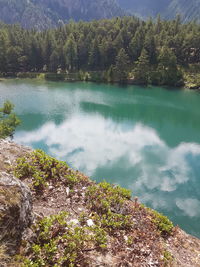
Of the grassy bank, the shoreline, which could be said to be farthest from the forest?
the shoreline

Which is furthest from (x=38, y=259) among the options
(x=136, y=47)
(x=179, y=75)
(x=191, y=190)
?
(x=136, y=47)

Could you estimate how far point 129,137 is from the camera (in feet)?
95.2

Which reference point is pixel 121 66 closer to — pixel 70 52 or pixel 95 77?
pixel 95 77

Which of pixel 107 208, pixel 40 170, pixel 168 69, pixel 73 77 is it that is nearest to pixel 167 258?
pixel 107 208

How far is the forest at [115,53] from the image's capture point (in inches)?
2591

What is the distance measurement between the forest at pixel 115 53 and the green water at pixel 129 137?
14.6 meters

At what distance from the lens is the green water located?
57.9 ft

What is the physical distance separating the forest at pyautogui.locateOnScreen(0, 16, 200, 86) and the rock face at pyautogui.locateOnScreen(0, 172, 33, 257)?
65917mm

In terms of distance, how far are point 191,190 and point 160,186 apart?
9.30 feet

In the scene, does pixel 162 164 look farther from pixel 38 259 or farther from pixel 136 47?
Answer: pixel 136 47

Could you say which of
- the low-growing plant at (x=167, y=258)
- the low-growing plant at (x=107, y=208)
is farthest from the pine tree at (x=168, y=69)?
the low-growing plant at (x=167, y=258)

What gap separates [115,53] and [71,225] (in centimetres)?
7902

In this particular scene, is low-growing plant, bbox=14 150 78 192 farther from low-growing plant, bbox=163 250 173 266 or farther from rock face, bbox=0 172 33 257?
low-growing plant, bbox=163 250 173 266

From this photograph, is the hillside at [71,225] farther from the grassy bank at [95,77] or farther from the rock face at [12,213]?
the grassy bank at [95,77]
